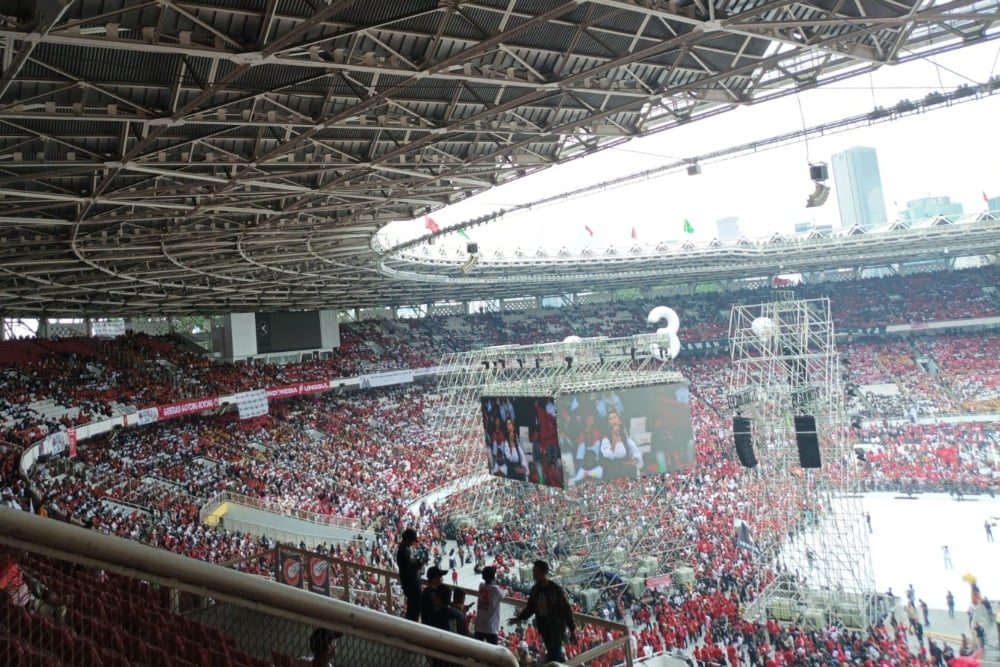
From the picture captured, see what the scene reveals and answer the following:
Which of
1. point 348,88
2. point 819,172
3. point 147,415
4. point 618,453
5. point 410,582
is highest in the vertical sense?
point 348,88

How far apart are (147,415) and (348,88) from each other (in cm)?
2789

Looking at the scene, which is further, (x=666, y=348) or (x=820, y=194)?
(x=666, y=348)

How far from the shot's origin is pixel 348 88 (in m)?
14.2

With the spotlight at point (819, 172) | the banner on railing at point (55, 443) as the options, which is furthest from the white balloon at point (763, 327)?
the banner on railing at point (55, 443)

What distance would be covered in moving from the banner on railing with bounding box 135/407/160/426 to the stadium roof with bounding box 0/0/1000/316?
13.8 m

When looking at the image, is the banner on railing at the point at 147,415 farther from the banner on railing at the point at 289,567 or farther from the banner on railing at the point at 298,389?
the banner on railing at the point at 289,567

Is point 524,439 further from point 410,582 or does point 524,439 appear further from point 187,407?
point 187,407

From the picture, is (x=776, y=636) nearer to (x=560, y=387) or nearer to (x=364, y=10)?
(x=560, y=387)

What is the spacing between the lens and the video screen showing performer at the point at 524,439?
23.5 m

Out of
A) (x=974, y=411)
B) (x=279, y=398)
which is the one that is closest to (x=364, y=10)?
(x=279, y=398)

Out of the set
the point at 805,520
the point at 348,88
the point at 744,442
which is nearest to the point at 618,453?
the point at 744,442

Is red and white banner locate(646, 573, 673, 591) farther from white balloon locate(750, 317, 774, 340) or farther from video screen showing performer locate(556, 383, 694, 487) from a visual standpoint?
white balloon locate(750, 317, 774, 340)

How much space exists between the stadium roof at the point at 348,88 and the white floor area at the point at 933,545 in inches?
674

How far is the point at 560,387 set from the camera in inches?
933
